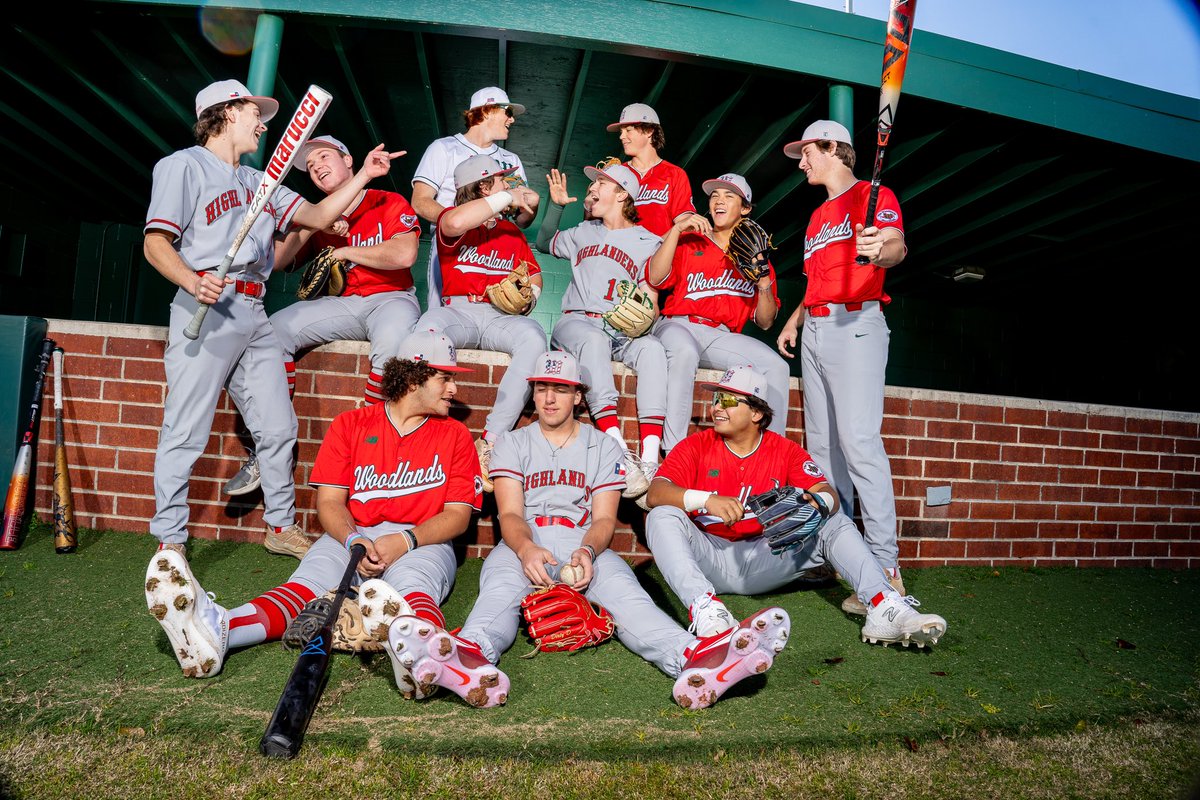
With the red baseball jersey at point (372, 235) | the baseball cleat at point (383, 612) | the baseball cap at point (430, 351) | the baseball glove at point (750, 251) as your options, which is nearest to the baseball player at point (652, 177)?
the baseball glove at point (750, 251)

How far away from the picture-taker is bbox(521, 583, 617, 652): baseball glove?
3061 mm

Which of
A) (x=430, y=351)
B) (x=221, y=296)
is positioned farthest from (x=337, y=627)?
(x=221, y=296)

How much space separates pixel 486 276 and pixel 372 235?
0.76 meters

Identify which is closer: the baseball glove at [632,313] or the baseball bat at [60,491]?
the baseball bat at [60,491]

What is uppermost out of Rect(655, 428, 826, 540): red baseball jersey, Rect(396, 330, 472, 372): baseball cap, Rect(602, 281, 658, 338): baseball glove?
Rect(602, 281, 658, 338): baseball glove

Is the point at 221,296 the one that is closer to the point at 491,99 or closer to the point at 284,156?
the point at 284,156

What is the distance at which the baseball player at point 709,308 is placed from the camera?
14.4 ft

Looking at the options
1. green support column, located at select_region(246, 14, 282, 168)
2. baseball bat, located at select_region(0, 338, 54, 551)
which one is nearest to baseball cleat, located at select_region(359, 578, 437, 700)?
baseball bat, located at select_region(0, 338, 54, 551)

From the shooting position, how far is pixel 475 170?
4488 millimetres

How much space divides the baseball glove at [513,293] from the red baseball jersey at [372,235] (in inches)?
22.6

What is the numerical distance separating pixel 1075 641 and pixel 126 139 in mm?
9831

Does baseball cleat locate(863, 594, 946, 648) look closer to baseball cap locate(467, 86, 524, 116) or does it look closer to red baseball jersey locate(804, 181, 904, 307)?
red baseball jersey locate(804, 181, 904, 307)

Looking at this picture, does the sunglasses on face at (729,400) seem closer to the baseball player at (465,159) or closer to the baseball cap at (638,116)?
the baseball player at (465,159)

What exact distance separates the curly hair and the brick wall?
0.82 m
